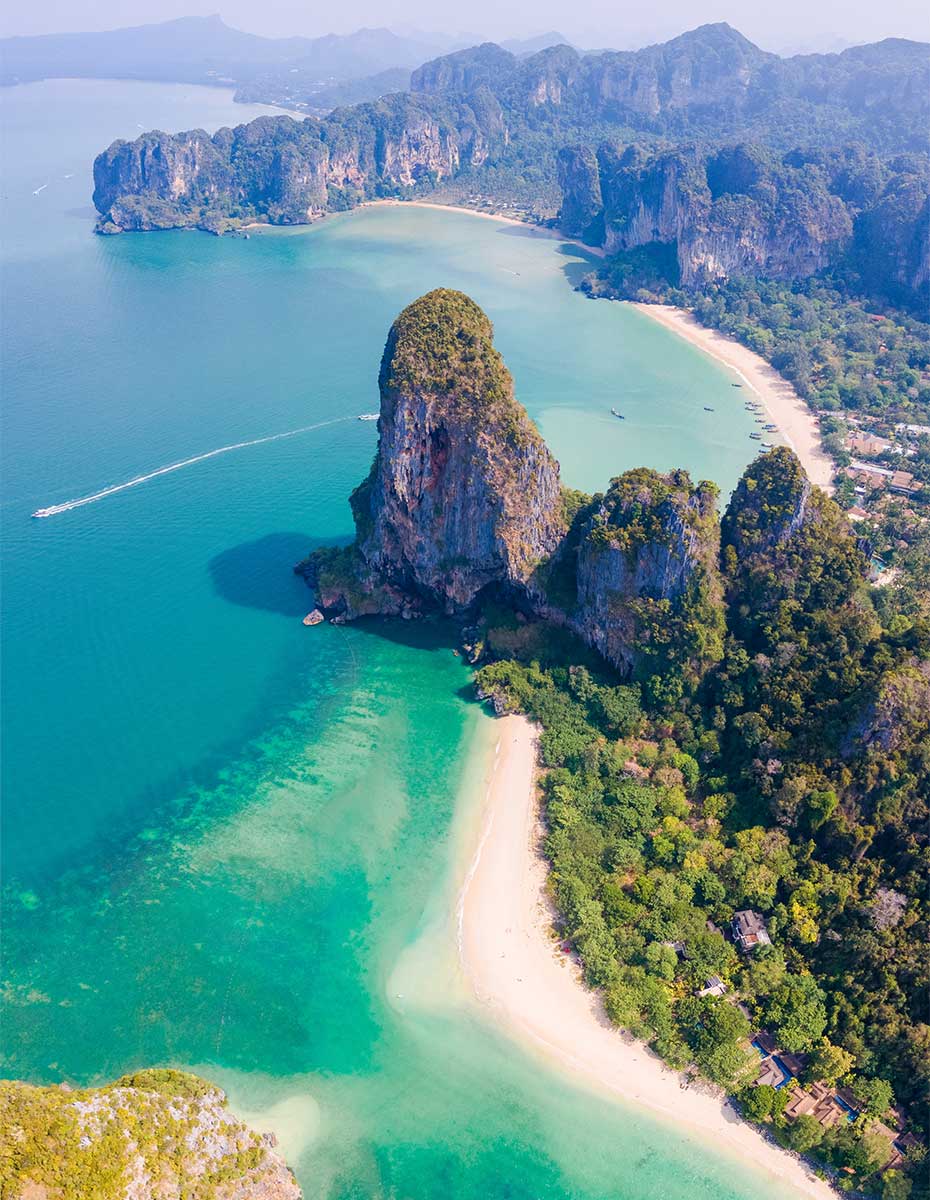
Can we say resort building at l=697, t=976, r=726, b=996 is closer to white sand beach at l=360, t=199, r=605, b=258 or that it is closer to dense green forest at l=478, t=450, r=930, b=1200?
dense green forest at l=478, t=450, r=930, b=1200

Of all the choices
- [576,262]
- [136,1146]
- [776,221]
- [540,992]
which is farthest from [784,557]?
[576,262]

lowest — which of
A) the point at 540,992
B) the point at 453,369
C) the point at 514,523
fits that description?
the point at 540,992

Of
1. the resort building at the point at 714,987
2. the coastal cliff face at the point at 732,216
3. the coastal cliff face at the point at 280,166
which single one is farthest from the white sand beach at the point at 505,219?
the resort building at the point at 714,987

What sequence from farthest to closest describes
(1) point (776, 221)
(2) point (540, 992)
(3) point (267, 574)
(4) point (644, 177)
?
(4) point (644, 177) < (1) point (776, 221) < (3) point (267, 574) < (2) point (540, 992)

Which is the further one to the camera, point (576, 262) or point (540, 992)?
point (576, 262)

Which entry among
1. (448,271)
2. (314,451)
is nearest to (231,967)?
(314,451)

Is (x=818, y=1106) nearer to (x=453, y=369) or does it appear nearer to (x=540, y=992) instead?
(x=540, y=992)

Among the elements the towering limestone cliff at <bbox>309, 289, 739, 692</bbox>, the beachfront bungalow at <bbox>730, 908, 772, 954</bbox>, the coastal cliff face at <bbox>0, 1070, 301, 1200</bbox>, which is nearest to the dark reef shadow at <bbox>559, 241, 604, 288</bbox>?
the towering limestone cliff at <bbox>309, 289, 739, 692</bbox>
